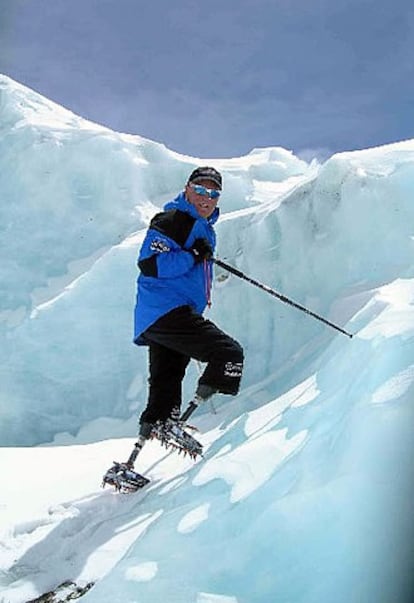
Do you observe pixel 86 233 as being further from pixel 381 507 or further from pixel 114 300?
pixel 381 507

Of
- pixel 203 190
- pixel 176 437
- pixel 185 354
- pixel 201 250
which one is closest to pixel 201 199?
pixel 203 190

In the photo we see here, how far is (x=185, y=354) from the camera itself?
372 cm

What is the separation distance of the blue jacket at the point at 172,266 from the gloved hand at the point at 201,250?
0.03 metres

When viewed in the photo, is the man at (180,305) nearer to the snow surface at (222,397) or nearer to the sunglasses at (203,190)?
the sunglasses at (203,190)

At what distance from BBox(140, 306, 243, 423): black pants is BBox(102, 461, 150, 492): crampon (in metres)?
0.32

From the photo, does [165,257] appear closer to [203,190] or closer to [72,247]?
[203,190]

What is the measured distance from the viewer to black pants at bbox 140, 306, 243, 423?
361 cm

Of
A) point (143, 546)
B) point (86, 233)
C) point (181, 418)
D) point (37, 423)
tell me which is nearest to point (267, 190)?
point (86, 233)

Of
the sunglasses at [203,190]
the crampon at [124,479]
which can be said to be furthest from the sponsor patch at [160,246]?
the crampon at [124,479]

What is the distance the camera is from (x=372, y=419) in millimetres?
2371

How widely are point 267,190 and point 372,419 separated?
11147 millimetres

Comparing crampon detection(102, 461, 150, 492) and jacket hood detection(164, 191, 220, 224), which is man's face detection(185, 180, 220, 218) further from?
crampon detection(102, 461, 150, 492)

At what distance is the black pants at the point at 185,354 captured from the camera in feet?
11.8

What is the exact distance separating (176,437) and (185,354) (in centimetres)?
49
